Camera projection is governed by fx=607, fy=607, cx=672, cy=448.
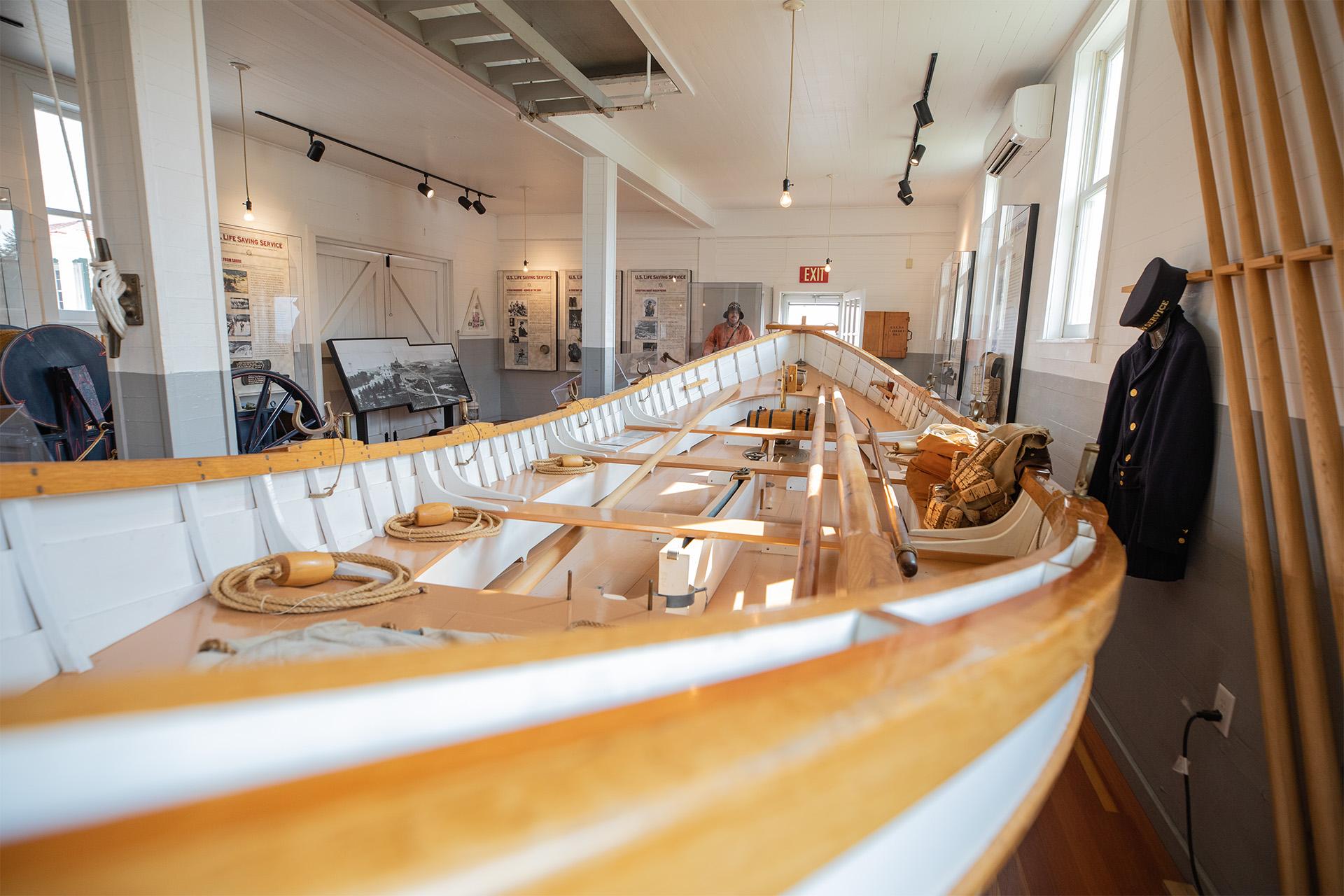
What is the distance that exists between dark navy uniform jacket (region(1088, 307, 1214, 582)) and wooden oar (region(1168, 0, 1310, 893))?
154 millimetres

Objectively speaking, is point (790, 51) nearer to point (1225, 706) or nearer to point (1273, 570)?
point (1273, 570)

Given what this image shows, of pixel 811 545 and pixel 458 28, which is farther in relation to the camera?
pixel 458 28

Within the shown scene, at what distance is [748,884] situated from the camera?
0.36 meters

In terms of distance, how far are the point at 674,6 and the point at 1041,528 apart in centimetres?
449

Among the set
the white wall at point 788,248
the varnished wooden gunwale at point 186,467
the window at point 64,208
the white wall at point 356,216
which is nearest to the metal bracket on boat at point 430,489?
the varnished wooden gunwale at point 186,467

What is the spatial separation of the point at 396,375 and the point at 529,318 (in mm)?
3580

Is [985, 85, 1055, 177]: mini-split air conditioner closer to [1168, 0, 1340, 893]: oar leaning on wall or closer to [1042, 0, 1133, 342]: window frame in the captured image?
[1042, 0, 1133, 342]: window frame

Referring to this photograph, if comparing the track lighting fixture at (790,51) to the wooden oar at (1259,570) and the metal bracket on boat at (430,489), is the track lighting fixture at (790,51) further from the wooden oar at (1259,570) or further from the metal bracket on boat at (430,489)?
the metal bracket on boat at (430,489)

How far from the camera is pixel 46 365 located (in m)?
4.20

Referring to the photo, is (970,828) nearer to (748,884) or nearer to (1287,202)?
(748,884)

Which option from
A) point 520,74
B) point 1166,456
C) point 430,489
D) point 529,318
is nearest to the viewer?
point 1166,456

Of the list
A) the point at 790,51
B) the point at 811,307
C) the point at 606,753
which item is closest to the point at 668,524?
the point at 606,753

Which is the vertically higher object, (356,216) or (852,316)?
(356,216)

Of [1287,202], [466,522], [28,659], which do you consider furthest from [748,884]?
[1287,202]
